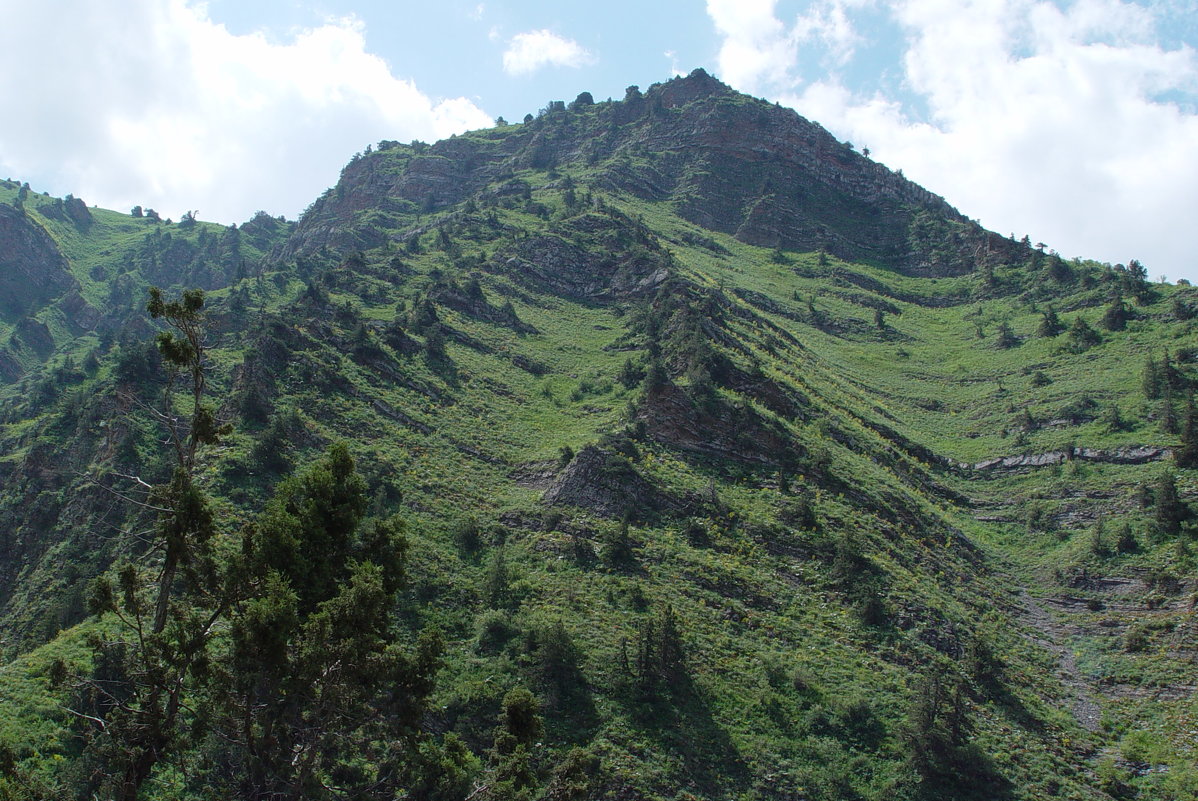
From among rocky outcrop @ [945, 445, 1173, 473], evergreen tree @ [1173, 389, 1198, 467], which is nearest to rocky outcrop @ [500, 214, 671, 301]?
rocky outcrop @ [945, 445, 1173, 473]

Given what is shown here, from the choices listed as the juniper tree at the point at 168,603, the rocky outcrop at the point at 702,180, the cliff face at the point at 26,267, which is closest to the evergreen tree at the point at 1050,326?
the rocky outcrop at the point at 702,180

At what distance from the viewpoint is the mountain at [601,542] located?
14844 millimetres

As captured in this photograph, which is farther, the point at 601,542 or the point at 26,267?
the point at 26,267

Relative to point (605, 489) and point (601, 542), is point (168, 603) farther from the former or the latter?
point (605, 489)

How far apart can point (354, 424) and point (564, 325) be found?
97.0 ft

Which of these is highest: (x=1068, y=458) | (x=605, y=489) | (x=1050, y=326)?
(x=1050, y=326)

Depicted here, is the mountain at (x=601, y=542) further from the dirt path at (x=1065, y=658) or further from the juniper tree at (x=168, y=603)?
the dirt path at (x=1065, y=658)

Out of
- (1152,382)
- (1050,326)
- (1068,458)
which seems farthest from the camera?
(1050,326)

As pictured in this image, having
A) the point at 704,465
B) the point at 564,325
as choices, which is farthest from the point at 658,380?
the point at 564,325

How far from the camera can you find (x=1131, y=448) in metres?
50.1

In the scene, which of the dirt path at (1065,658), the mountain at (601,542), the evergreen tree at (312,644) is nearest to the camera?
the evergreen tree at (312,644)

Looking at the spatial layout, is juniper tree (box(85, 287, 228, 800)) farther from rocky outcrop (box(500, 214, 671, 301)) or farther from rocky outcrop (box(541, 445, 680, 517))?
rocky outcrop (box(500, 214, 671, 301))

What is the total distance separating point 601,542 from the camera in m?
38.0

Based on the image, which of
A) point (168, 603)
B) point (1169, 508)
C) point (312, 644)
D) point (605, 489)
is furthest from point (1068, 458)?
point (168, 603)
